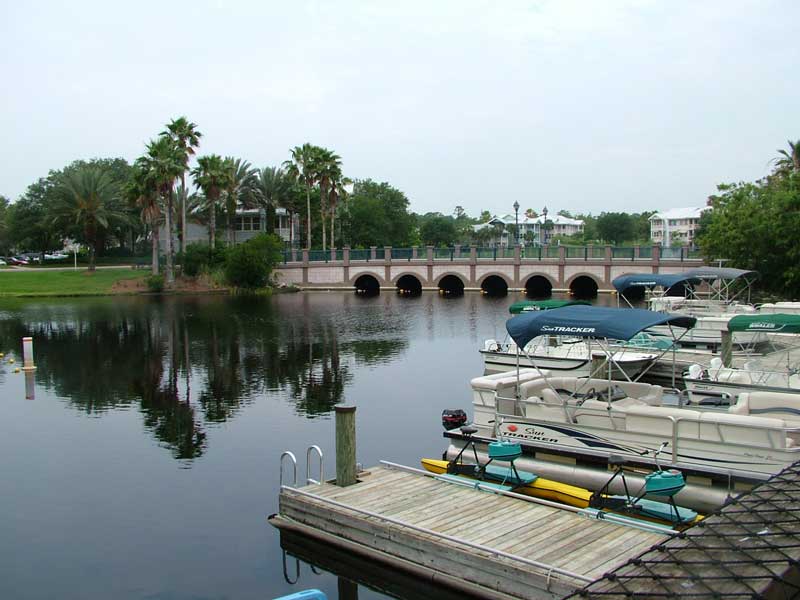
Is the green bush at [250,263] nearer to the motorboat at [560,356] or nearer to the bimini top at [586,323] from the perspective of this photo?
the motorboat at [560,356]

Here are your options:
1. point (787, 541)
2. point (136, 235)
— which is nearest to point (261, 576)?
point (787, 541)

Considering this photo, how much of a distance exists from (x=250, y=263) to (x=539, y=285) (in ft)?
108

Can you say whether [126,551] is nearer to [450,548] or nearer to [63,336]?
[450,548]

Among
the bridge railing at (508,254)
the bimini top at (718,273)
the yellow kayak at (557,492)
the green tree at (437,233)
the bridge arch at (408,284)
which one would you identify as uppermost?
the green tree at (437,233)

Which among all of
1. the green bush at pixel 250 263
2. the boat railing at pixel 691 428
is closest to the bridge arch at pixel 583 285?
the green bush at pixel 250 263

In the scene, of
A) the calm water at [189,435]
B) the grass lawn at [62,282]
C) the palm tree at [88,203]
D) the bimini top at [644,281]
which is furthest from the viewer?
the palm tree at [88,203]

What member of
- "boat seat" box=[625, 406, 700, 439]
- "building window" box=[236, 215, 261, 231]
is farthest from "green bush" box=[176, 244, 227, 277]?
"boat seat" box=[625, 406, 700, 439]

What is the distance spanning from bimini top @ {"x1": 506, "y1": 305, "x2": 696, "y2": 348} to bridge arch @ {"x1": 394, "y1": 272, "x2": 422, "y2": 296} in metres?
66.5

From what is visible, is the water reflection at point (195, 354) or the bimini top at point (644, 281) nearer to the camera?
the water reflection at point (195, 354)

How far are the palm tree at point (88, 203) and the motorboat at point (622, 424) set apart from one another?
79.9 m

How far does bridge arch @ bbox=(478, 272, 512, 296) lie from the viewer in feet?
284

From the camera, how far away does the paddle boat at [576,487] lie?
14.7 m

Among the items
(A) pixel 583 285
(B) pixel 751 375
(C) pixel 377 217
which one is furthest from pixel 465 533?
(C) pixel 377 217

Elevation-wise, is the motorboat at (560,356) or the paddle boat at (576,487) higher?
the motorboat at (560,356)
